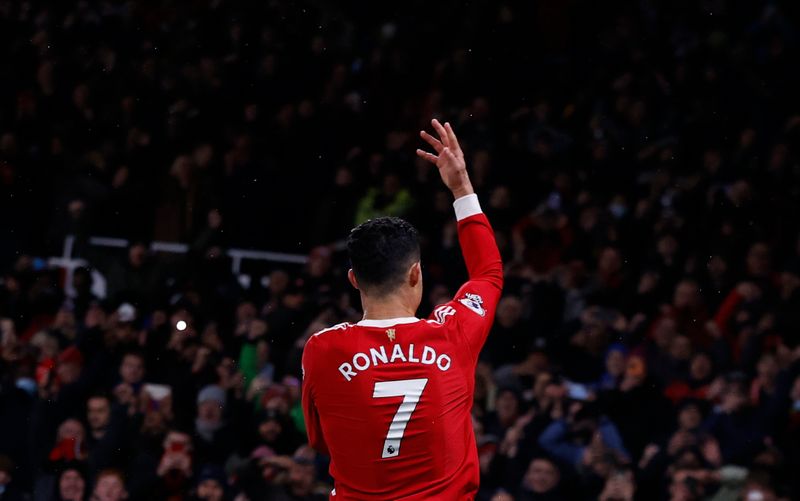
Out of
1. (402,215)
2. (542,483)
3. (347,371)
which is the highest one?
(402,215)

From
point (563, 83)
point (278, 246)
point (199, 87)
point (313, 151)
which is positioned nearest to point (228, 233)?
point (278, 246)

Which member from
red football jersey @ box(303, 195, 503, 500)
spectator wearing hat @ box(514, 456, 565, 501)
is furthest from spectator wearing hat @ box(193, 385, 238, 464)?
red football jersey @ box(303, 195, 503, 500)

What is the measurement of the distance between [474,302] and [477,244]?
7.9 inches

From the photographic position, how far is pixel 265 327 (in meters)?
10.5

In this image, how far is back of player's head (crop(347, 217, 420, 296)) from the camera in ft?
11.3

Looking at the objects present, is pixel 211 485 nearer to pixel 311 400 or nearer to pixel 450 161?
pixel 311 400

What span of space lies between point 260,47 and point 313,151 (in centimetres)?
210

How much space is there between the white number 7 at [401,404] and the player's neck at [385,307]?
198 mm

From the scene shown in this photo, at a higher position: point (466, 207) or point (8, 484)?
Result: point (466, 207)

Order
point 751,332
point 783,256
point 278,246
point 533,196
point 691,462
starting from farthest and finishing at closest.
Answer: point 278,246
point 533,196
point 783,256
point 751,332
point 691,462

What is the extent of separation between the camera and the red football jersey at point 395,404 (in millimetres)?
3463

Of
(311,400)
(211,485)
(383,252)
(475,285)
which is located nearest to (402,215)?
(211,485)

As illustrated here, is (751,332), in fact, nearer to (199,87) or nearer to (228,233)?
(228,233)

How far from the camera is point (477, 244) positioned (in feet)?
12.2
